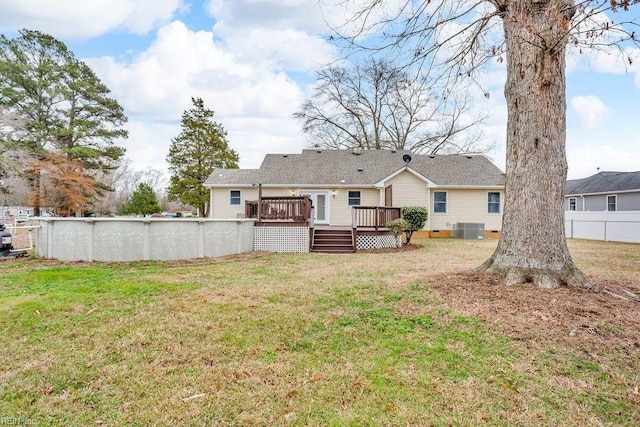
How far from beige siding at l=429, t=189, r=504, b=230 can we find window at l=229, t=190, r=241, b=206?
10800mm

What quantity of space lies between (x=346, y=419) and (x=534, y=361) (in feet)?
6.58

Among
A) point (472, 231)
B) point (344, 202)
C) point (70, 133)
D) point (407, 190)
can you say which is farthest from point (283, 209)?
point (70, 133)

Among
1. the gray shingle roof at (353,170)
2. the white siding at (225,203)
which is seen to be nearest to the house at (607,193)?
the gray shingle roof at (353,170)

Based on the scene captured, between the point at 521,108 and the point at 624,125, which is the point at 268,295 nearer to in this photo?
the point at 521,108

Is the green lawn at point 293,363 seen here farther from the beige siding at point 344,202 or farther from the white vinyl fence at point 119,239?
the beige siding at point 344,202

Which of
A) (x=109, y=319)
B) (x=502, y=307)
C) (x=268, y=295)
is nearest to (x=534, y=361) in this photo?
(x=502, y=307)

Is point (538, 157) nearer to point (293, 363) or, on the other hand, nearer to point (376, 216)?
point (293, 363)

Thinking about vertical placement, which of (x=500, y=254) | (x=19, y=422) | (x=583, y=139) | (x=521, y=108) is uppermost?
(x=583, y=139)

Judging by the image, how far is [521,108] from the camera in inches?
209

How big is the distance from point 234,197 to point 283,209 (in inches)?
272

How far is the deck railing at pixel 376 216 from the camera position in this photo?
1299 centimetres

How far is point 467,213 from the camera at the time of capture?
18.0 metres

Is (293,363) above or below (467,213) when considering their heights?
below

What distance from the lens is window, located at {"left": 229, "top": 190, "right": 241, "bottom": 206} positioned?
18.6 m
